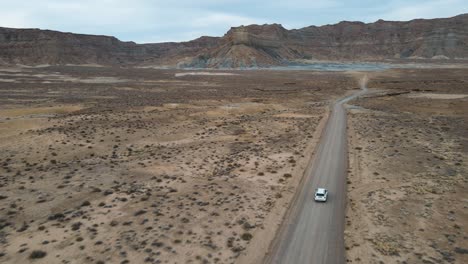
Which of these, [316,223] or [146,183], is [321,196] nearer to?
[316,223]

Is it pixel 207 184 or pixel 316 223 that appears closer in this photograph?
pixel 316 223

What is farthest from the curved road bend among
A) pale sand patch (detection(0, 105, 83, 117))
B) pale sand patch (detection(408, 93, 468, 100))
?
pale sand patch (detection(408, 93, 468, 100))

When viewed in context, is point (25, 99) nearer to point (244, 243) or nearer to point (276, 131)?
point (276, 131)

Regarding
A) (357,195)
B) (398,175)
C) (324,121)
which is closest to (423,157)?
(398,175)

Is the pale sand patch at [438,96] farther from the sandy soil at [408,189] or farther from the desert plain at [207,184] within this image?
the sandy soil at [408,189]

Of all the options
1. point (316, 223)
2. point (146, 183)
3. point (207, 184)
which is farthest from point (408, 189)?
point (146, 183)

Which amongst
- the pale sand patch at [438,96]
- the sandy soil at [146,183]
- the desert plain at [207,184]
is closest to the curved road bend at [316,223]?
the desert plain at [207,184]
